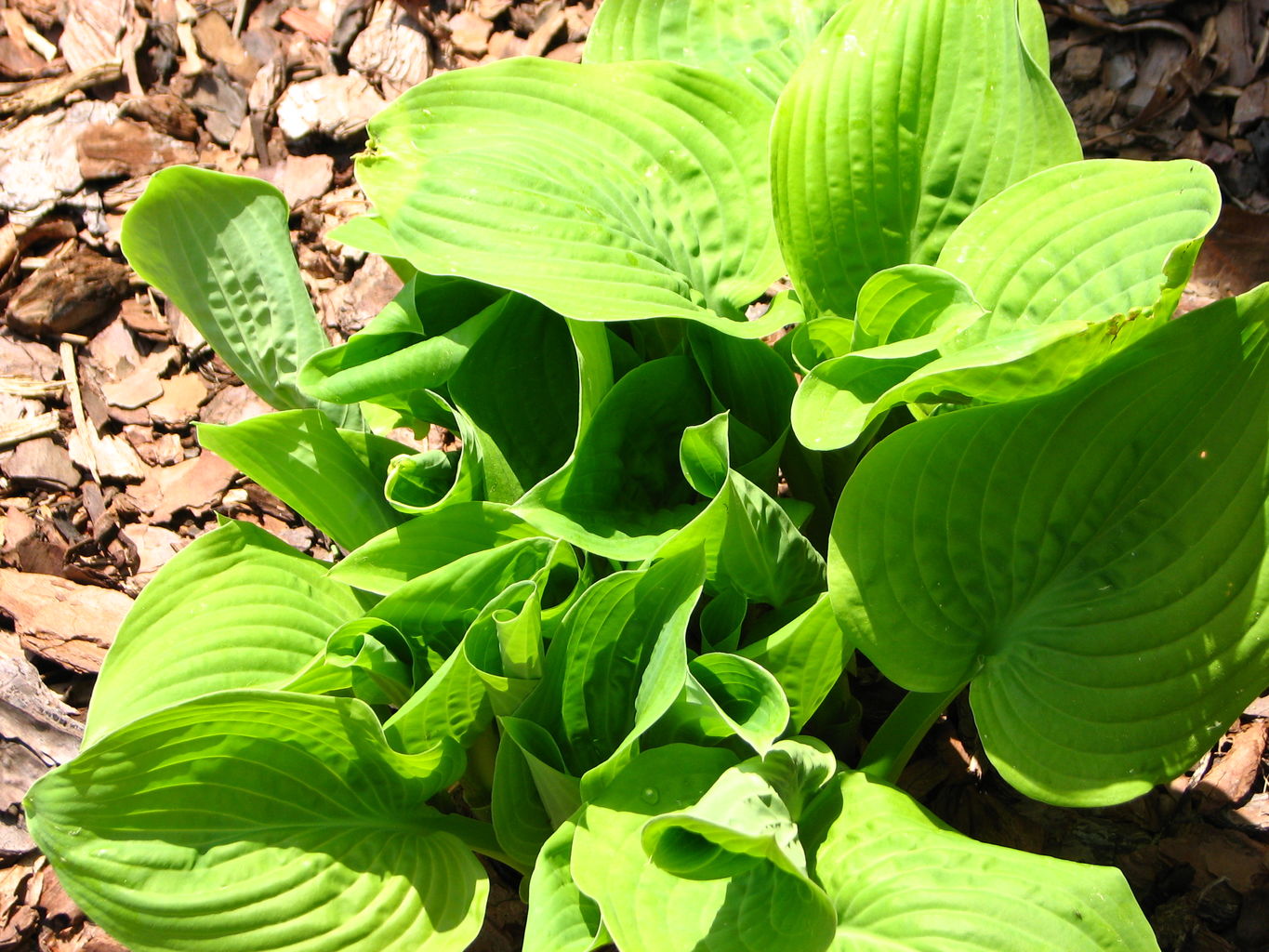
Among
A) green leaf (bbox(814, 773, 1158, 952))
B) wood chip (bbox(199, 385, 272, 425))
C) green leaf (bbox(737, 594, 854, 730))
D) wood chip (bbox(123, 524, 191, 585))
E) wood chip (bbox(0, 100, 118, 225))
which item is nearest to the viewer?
green leaf (bbox(814, 773, 1158, 952))

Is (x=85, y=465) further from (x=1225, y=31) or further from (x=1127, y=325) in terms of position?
(x=1225, y=31)

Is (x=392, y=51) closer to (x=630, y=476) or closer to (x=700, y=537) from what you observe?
(x=630, y=476)

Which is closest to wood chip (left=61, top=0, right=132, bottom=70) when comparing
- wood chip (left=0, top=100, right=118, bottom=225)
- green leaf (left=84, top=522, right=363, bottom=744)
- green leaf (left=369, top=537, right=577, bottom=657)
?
wood chip (left=0, top=100, right=118, bottom=225)

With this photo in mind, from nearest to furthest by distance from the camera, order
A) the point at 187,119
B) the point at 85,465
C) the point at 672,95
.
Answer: the point at 672,95, the point at 85,465, the point at 187,119

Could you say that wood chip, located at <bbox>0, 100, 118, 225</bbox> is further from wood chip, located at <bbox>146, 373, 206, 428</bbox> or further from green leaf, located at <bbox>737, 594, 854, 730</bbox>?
green leaf, located at <bbox>737, 594, 854, 730</bbox>

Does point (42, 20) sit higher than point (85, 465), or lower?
higher

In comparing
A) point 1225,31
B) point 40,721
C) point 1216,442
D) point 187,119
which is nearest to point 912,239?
point 1216,442

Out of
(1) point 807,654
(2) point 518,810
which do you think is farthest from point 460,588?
(1) point 807,654
